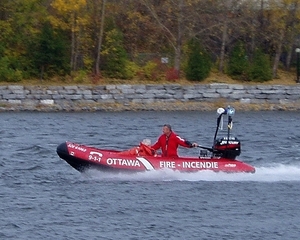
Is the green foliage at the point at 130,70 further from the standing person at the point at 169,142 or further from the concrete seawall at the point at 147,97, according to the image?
the standing person at the point at 169,142

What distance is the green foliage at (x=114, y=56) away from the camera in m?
48.8

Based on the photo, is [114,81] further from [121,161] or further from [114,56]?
[121,161]

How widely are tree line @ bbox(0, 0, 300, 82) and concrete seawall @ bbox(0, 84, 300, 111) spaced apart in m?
2.02

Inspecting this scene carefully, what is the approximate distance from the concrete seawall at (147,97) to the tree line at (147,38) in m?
2.02

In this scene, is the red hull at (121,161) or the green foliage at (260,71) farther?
the green foliage at (260,71)

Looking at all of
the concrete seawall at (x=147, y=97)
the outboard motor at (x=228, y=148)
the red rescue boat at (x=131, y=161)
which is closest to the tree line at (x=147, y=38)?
the concrete seawall at (x=147, y=97)

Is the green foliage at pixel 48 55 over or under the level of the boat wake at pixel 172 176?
over

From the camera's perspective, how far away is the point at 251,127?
38281 millimetres

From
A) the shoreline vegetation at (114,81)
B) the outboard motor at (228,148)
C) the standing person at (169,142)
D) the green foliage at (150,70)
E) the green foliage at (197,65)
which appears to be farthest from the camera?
the green foliage at (150,70)

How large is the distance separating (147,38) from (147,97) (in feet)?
21.6

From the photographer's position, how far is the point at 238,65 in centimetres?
4981

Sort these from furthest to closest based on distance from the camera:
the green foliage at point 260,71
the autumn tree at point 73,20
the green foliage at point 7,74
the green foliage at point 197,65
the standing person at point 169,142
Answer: the green foliage at point 260,71 < the autumn tree at point 73,20 < the green foliage at point 197,65 < the green foliage at point 7,74 < the standing person at point 169,142

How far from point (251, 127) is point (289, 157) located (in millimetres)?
10190

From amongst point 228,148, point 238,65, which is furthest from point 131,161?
point 238,65
